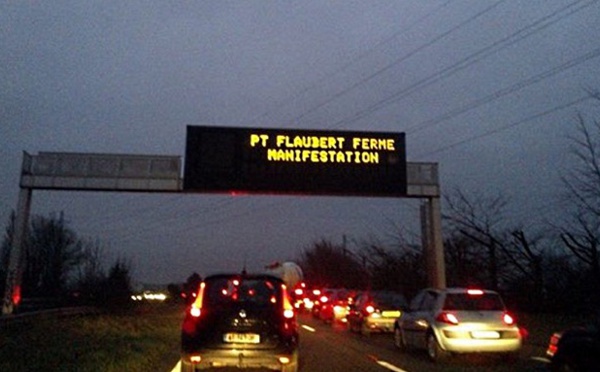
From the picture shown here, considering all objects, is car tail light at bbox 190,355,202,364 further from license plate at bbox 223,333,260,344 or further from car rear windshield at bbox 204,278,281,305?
car rear windshield at bbox 204,278,281,305

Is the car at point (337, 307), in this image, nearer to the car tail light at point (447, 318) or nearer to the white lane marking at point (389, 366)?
the white lane marking at point (389, 366)

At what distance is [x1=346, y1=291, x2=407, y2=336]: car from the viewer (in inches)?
883

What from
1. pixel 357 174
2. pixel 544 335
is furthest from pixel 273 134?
pixel 544 335

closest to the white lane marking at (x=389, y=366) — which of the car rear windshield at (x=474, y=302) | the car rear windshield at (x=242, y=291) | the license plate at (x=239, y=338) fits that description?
the car rear windshield at (x=474, y=302)

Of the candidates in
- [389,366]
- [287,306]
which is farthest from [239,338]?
[389,366]

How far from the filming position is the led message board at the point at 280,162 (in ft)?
88.5

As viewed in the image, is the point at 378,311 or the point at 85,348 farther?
the point at 378,311

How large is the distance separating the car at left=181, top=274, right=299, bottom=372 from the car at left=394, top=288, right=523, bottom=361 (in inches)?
155

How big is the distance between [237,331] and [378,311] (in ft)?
39.8

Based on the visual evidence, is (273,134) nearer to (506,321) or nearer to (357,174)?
(357,174)

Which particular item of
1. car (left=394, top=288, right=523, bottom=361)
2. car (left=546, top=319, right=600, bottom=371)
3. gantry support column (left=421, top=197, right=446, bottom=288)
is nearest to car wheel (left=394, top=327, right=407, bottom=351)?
car (left=394, top=288, right=523, bottom=361)

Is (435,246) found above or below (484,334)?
above

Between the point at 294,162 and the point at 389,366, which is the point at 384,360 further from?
the point at 294,162

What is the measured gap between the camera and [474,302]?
14258 mm
